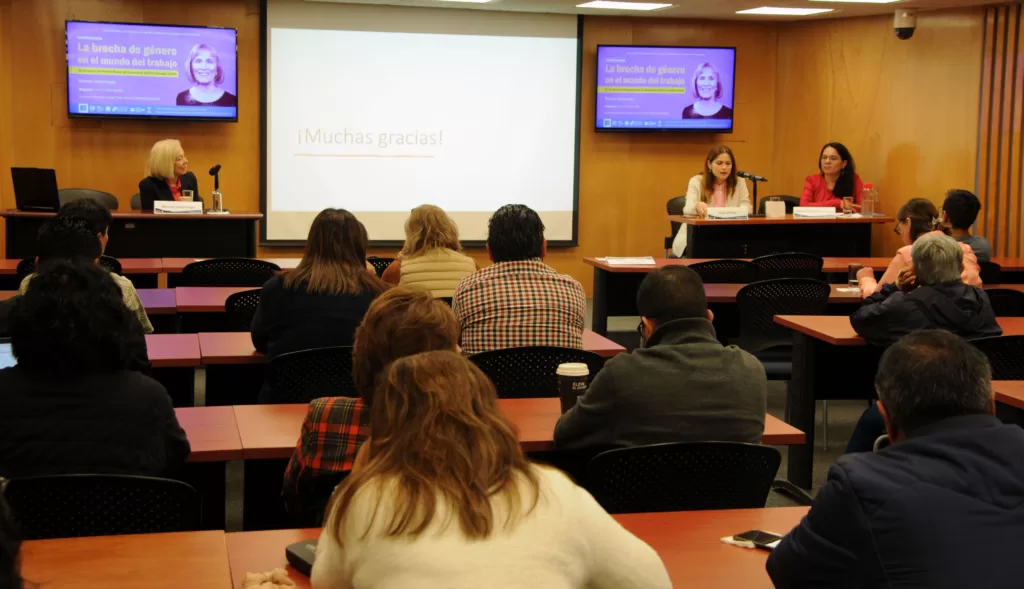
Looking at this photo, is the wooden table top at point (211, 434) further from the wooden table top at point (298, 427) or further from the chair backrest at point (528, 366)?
the chair backrest at point (528, 366)

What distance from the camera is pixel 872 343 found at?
15.8 feet

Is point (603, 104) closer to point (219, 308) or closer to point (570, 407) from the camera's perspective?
point (219, 308)

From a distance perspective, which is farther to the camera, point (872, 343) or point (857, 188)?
point (857, 188)

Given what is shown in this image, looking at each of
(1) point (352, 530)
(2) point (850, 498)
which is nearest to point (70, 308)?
(1) point (352, 530)

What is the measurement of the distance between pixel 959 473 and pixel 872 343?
309cm

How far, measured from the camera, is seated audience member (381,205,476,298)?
5.42m

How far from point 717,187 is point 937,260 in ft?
16.0

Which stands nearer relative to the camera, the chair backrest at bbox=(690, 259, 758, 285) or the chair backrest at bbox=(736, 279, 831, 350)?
the chair backrest at bbox=(736, 279, 831, 350)

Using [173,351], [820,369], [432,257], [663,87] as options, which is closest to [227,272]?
[432,257]

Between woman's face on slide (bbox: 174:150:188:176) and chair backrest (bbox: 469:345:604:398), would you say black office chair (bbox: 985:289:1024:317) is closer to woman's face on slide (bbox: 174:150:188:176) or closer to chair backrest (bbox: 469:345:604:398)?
chair backrest (bbox: 469:345:604:398)

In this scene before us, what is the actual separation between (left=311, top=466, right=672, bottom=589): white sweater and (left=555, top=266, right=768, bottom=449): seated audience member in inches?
43.4

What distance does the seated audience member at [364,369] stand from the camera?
8.02ft

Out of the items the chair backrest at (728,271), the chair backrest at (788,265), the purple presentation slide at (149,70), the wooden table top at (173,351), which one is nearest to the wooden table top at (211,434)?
the wooden table top at (173,351)

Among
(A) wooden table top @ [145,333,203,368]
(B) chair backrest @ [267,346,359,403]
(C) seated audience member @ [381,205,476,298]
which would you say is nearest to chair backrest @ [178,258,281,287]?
(C) seated audience member @ [381,205,476,298]
